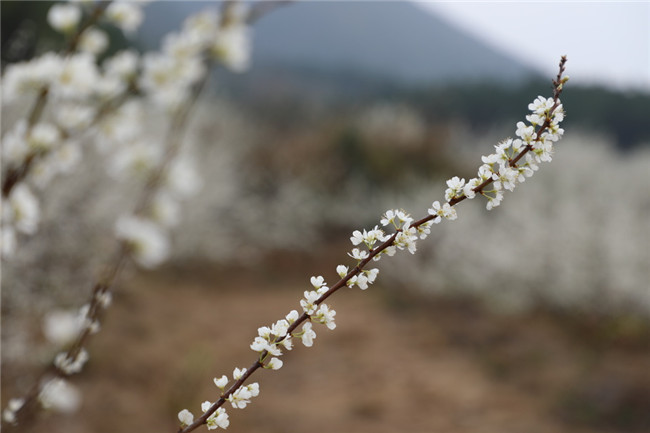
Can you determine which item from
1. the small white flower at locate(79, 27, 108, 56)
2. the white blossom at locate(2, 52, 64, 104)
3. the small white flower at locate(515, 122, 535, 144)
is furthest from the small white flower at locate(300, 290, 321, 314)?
the small white flower at locate(79, 27, 108, 56)

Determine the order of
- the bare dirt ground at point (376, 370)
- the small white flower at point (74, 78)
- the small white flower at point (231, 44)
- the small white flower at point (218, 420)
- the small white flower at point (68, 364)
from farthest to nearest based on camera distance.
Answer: the bare dirt ground at point (376, 370) → the small white flower at point (231, 44) → the small white flower at point (74, 78) → the small white flower at point (68, 364) → the small white flower at point (218, 420)

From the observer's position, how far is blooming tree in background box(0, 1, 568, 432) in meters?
0.76

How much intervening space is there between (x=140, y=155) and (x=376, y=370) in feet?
15.1

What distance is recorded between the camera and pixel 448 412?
4754 millimetres

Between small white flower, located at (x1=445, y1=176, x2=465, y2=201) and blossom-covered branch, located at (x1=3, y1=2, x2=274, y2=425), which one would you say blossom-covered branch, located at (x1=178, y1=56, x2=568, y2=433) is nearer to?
small white flower, located at (x1=445, y1=176, x2=465, y2=201)

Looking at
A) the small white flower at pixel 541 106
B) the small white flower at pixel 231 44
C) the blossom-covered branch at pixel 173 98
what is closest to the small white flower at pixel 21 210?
the blossom-covered branch at pixel 173 98

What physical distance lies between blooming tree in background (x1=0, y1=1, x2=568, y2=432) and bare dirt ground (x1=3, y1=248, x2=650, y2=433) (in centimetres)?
284

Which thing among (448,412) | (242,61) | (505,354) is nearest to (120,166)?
(242,61)

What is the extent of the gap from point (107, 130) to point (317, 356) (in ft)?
16.2

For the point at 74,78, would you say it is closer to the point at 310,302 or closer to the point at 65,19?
the point at 65,19

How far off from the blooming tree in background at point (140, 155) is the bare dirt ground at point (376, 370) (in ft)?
9.32

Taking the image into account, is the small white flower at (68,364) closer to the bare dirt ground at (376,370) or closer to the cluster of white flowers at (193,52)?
the cluster of white flowers at (193,52)

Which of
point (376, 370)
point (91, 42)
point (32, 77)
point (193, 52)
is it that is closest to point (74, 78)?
point (32, 77)

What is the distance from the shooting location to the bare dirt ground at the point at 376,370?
4.44 m
